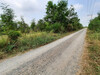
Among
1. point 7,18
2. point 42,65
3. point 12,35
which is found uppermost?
point 7,18

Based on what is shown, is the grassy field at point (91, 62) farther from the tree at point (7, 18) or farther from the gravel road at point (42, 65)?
the tree at point (7, 18)

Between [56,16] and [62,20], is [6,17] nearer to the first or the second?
[56,16]

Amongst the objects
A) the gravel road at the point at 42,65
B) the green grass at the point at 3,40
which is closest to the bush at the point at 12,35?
the green grass at the point at 3,40

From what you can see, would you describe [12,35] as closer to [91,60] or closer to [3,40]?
[3,40]

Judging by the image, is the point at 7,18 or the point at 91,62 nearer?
the point at 91,62

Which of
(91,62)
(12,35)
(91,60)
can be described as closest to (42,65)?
(91,62)

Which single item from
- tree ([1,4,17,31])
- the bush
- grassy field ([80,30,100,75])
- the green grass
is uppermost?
tree ([1,4,17,31])

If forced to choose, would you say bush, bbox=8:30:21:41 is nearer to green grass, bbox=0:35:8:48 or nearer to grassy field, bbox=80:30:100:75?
green grass, bbox=0:35:8:48

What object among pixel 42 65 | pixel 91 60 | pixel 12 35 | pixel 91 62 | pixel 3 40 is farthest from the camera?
pixel 12 35

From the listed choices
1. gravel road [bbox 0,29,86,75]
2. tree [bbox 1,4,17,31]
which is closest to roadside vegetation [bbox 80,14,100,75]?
gravel road [bbox 0,29,86,75]

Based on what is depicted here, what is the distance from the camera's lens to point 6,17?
5.26m

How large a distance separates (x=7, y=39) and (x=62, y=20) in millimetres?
19007

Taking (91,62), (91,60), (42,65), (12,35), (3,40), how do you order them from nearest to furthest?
1. (42,65)
2. (91,62)
3. (91,60)
4. (3,40)
5. (12,35)

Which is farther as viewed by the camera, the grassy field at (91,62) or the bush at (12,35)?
the bush at (12,35)
